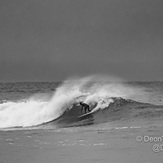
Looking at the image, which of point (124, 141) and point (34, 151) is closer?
point (34, 151)

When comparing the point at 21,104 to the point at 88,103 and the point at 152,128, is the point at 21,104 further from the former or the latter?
the point at 152,128

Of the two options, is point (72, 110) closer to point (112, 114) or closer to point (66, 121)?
point (66, 121)

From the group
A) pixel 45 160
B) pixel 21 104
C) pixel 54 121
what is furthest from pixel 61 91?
pixel 45 160

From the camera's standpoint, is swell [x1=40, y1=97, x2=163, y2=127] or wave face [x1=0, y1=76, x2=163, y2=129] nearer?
swell [x1=40, y1=97, x2=163, y2=127]

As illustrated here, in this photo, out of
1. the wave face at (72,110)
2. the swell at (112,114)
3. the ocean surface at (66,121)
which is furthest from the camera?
the wave face at (72,110)

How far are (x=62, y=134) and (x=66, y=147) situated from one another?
2739 millimetres

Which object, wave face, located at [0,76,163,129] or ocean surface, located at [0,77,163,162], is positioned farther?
wave face, located at [0,76,163,129]

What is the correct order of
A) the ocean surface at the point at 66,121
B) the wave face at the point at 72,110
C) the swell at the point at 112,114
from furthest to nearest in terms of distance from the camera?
the wave face at the point at 72,110 < the swell at the point at 112,114 < the ocean surface at the point at 66,121

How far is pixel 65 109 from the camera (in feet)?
67.6

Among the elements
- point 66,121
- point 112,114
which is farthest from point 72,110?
point 112,114

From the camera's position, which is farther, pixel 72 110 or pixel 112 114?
pixel 72 110

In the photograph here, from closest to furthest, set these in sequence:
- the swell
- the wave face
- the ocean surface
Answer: the ocean surface, the swell, the wave face

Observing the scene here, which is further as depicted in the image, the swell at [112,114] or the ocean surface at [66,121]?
the swell at [112,114]

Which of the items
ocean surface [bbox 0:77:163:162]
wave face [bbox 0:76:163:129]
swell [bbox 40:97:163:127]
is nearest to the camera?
ocean surface [bbox 0:77:163:162]
